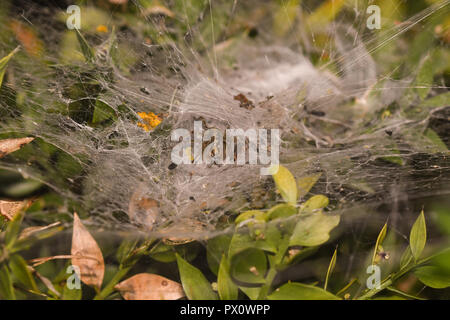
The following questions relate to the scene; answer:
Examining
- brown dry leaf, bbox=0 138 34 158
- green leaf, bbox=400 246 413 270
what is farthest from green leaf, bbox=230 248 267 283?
brown dry leaf, bbox=0 138 34 158

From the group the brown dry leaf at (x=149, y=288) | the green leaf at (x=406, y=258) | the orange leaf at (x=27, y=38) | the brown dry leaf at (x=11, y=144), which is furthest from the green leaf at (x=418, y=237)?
the orange leaf at (x=27, y=38)

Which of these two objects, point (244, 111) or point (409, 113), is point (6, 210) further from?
point (409, 113)

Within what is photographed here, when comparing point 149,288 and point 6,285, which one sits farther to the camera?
point 149,288

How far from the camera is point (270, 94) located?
1.54 metres

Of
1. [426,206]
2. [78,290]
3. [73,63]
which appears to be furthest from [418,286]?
[73,63]

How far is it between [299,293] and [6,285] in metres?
0.75

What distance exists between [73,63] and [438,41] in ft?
5.34

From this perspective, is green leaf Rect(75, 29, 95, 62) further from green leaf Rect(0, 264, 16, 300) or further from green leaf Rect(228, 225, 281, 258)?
green leaf Rect(228, 225, 281, 258)

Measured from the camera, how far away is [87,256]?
2.89 feet

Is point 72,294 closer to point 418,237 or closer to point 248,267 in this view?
point 248,267

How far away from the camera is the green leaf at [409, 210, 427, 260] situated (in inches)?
34.6

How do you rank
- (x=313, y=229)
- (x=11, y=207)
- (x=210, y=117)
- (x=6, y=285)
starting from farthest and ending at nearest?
(x=210, y=117) < (x=11, y=207) < (x=313, y=229) < (x=6, y=285)

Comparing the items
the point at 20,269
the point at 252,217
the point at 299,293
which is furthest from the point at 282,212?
the point at 20,269

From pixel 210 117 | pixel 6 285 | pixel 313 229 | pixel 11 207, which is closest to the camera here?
pixel 6 285
